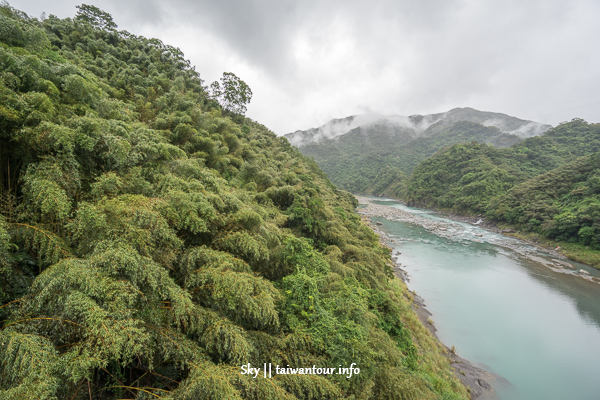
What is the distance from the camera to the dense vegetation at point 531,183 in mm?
27438

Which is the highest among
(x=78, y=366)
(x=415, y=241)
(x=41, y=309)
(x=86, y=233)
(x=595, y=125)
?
(x=595, y=125)

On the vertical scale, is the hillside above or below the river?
above

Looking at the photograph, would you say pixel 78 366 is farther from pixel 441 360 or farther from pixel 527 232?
pixel 527 232

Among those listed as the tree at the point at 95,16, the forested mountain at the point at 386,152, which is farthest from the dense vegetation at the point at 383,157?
the tree at the point at 95,16

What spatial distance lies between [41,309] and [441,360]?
12.6 m

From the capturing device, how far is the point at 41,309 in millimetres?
2695

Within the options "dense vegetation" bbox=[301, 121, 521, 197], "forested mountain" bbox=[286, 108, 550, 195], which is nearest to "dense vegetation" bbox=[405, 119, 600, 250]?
"dense vegetation" bbox=[301, 121, 521, 197]

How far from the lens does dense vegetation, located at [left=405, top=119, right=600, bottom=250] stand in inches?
1080

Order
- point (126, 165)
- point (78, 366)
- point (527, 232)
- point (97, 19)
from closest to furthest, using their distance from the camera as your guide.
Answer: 1. point (78, 366)
2. point (126, 165)
3. point (97, 19)
4. point (527, 232)

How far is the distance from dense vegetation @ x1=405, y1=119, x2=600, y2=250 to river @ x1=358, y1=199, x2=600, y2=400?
17.8 feet

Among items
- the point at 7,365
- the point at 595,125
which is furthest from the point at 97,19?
the point at 595,125

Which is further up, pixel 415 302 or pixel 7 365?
pixel 7 365

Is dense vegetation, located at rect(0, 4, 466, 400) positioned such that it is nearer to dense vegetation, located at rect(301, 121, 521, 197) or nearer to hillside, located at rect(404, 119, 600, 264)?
hillside, located at rect(404, 119, 600, 264)

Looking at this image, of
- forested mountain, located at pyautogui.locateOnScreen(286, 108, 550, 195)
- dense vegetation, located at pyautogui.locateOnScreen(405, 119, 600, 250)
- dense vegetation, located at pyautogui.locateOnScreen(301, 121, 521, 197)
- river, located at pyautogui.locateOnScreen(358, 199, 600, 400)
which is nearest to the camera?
river, located at pyautogui.locateOnScreen(358, 199, 600, 400)
